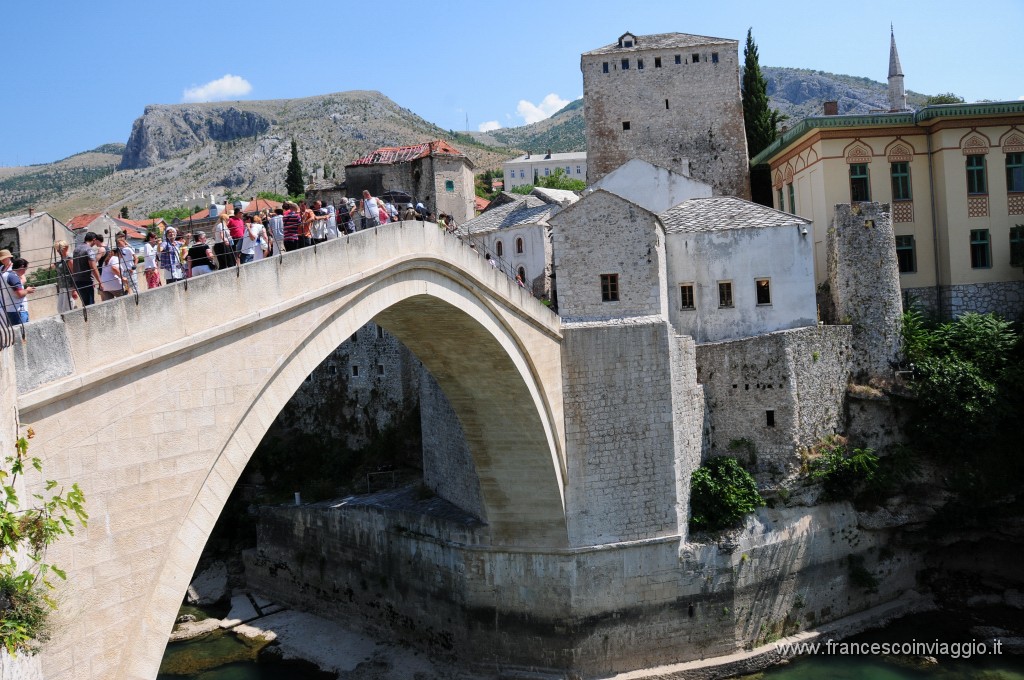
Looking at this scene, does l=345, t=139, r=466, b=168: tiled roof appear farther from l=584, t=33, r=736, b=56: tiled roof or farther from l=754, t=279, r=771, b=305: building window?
l=754, t=279, r=771, b=305: building window

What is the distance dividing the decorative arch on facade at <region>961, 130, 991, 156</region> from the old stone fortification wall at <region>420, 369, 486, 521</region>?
1589cm

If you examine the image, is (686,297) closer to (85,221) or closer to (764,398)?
(764,398)

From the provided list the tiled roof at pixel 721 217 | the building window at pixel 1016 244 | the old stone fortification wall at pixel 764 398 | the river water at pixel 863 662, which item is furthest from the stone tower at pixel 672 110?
the river water at pixel 863 662

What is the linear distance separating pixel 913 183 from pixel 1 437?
961 inches

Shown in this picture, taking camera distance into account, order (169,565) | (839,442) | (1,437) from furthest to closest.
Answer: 1. (839,442)
2. (169,565)
3. (1,437)

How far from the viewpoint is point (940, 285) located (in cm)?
2497

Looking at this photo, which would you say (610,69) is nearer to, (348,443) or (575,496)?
(348,443)

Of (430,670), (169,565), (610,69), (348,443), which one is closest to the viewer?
(169,565)

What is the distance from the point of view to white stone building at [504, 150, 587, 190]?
77875mm

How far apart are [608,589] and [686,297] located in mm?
7635

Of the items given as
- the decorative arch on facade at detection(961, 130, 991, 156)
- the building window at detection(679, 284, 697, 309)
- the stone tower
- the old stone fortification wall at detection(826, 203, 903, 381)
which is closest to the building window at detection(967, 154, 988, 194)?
the decorative arch on facade at detection(961, 130, 991, 156)

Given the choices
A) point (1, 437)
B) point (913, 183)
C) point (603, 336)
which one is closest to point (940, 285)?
point (913, 183)

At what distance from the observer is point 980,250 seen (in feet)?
80.9

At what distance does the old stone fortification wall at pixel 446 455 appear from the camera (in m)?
20.6
